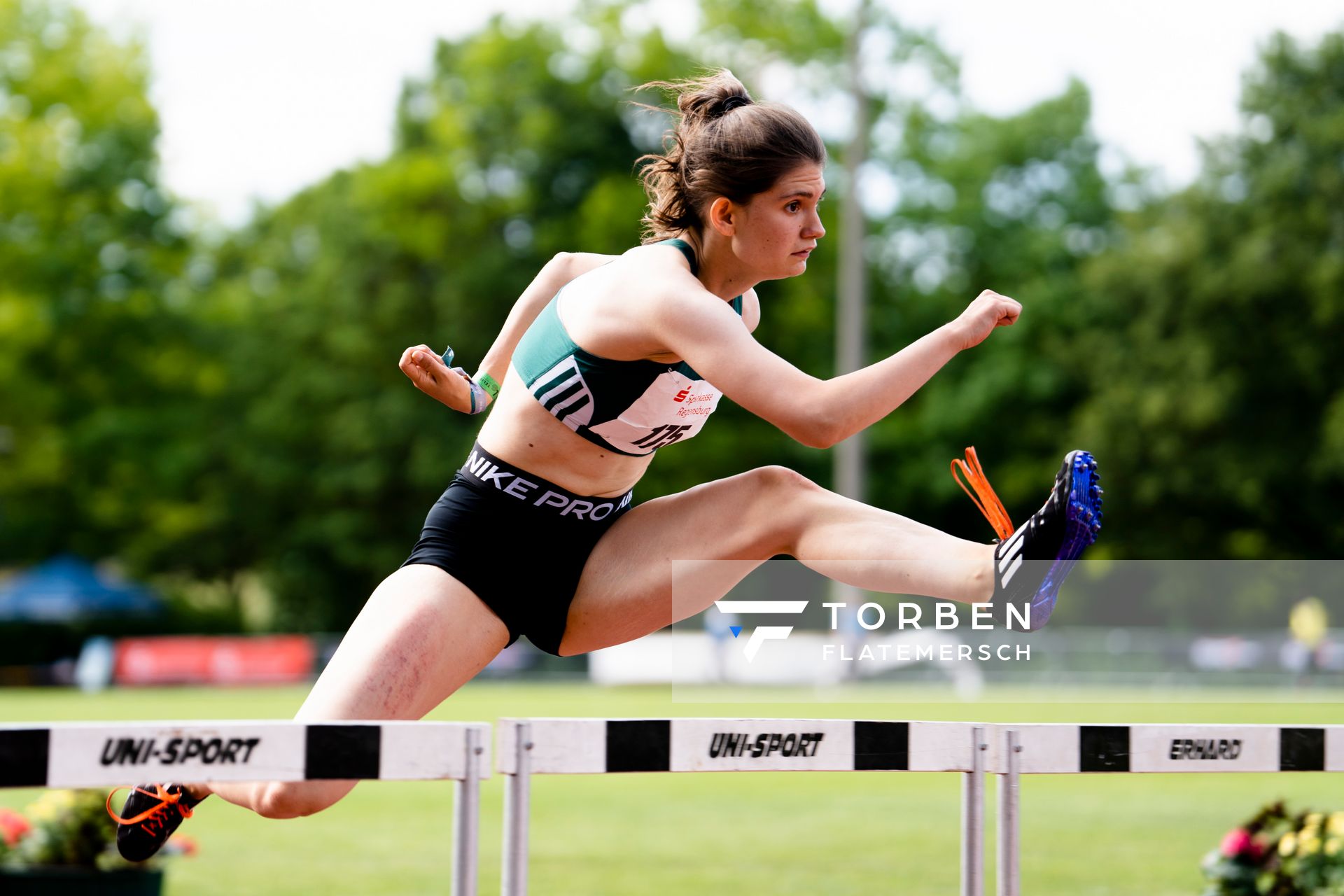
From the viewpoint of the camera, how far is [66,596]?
1303 inches

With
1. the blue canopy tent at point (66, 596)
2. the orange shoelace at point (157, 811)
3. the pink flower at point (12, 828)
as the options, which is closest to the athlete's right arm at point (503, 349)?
the orange shoelace at point (157, 811)

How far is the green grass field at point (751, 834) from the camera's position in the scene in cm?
817

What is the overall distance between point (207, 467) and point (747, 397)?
141 feet

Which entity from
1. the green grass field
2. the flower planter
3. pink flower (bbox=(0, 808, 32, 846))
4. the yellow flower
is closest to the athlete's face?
the yellow flower

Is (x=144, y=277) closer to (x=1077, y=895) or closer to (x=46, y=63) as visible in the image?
(x=46, y=63)

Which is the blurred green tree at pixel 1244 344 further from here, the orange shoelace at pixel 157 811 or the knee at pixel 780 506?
the orange shoelace at pixel 157 811

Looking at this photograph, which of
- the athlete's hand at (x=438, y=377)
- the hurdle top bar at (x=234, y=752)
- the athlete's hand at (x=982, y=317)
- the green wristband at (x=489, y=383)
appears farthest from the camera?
the green wristband at (x=489, y=383)

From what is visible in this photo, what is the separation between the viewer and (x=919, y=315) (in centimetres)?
4034

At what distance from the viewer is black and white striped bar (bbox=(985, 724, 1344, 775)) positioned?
12.1 feet

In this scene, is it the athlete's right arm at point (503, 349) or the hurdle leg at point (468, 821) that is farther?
the athlete's right arm at point (503, 349)

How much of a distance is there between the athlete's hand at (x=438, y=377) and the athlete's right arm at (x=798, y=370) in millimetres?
950

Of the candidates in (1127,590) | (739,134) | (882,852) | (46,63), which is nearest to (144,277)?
(46,63)

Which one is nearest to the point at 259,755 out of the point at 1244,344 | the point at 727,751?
the point at 727,751

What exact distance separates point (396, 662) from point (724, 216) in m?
1.36
